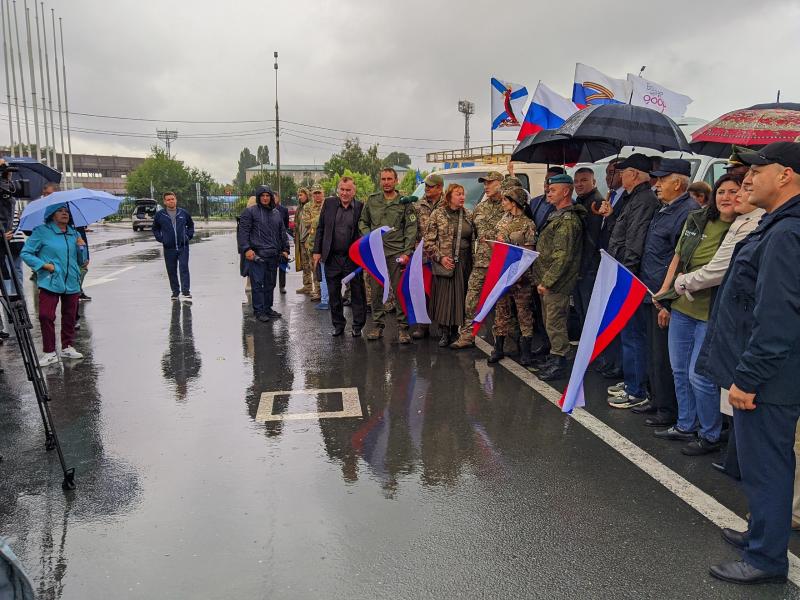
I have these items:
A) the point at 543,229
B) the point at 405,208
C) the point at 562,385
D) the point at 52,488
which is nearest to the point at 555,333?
the point at 562,385

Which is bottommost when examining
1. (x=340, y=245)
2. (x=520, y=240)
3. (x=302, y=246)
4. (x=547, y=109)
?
(x=302, y=246)

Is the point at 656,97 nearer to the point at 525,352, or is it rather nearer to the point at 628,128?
the point at 628,128

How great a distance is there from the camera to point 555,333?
6207 millimetres

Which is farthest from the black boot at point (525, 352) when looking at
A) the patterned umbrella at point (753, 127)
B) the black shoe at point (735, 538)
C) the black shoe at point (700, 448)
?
the black shoe at point (735, 538)

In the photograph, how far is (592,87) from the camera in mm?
10078

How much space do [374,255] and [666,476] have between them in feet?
15.3

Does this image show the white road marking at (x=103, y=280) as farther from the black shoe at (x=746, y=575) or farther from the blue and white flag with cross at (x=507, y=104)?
the black shoe at (x=746, y=575)

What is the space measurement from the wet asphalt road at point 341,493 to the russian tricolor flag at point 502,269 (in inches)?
29.4

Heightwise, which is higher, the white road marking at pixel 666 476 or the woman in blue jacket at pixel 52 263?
the woman in blue jacket at pixel 52 263

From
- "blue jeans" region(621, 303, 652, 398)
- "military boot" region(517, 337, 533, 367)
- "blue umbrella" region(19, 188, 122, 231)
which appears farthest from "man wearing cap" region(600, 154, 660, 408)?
"blue umbrella" region(19, 188, 122, 231)

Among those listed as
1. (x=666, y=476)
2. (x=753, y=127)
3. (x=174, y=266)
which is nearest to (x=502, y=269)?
(x=753, y=127)

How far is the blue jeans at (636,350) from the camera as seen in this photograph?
5469 millimetres

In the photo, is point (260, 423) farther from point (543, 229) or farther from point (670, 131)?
point (670, 131)

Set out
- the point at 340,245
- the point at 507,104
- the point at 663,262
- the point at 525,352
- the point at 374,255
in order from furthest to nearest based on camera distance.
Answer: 1. the point at 507,104
2. the point at 340,245
3. the point at 374,255
4. the point at 525,352
5. the point at 663,262
